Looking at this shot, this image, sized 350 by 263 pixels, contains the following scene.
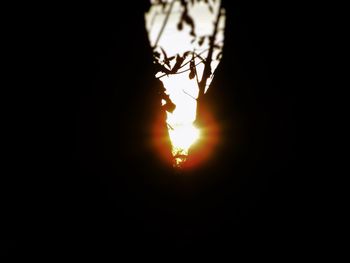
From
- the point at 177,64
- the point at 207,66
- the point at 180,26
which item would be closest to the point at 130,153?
the point at 180,26

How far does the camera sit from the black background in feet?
4.85

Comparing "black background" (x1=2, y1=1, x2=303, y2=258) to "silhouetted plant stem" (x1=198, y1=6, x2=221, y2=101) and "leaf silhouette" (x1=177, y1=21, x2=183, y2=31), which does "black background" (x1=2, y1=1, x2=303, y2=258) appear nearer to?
"leaf silhouette" (x1=177, y1=21, x2=183, y2=31)

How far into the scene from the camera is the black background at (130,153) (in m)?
1.48

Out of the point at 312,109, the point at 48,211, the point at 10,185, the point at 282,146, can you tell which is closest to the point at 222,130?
the point at 282,146

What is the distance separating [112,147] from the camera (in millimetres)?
1618

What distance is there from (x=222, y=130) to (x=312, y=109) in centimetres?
46

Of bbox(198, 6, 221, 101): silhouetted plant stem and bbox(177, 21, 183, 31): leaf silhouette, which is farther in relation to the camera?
bbox(198, 6, 221, 101): silhouetted plant stem

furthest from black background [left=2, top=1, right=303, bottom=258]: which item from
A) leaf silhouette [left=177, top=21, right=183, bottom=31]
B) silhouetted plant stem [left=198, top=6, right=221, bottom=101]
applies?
silhouetted plant stem [left=198, top=6, right=221, bottom=101]

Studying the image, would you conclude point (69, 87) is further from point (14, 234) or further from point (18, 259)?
point (18, 259)

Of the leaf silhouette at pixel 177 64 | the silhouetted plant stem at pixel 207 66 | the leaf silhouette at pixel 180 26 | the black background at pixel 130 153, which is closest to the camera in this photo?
the black background at pixel 130 153

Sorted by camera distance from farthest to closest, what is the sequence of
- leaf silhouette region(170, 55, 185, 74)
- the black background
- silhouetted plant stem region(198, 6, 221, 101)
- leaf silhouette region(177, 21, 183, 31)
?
leaf silhouette region(170, 55, 185, 74) < silhouetted plant stem region(198, 6, 221, 101) < leaf silhouette region(177, 21, 183, 31) < the black background

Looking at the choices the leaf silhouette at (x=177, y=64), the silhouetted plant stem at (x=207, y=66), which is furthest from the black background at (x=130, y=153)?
the leaf silhouette at (x=177, y=64)

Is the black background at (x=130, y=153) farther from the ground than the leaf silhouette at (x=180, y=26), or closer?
closer

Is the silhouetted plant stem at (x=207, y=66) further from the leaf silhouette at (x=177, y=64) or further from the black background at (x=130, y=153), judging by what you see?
the black background at (x=130, y=153)
